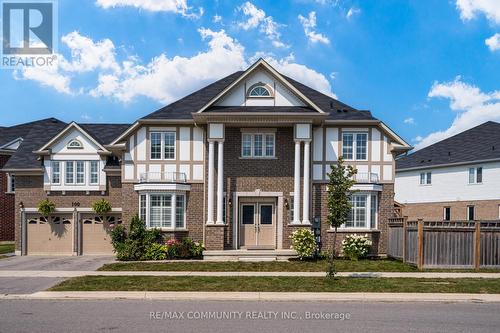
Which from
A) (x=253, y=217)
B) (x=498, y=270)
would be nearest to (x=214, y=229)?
(x=253, y=217)

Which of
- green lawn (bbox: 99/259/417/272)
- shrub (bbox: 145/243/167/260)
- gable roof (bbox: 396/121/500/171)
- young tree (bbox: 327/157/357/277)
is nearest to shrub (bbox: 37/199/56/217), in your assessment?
shrub (bbox: 145/243/167/260)

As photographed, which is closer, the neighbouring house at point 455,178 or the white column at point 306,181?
the white column at point 306,181

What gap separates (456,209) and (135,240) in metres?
28.8

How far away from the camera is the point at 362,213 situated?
2202 centimetres

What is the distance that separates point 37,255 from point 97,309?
1537cm

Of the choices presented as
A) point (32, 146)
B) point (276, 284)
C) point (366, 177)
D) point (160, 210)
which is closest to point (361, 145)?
point (366, 177)

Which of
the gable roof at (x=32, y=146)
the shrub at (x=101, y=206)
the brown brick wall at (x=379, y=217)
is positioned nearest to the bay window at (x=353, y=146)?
the brown brick wall at (x=379, y=217)

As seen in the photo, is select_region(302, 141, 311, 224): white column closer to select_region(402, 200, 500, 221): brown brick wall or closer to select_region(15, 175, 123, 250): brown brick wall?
select_region(15, 175, 123, 250): brown brick wall

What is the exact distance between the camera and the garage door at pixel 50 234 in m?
24.9

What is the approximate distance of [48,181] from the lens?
24.7 meters

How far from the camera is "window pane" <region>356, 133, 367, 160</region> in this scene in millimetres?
22312

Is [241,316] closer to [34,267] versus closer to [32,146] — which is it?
[34,267]

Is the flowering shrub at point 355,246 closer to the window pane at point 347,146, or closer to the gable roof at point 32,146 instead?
the window pane at point 347,146

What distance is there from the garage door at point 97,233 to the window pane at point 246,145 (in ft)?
26.3
